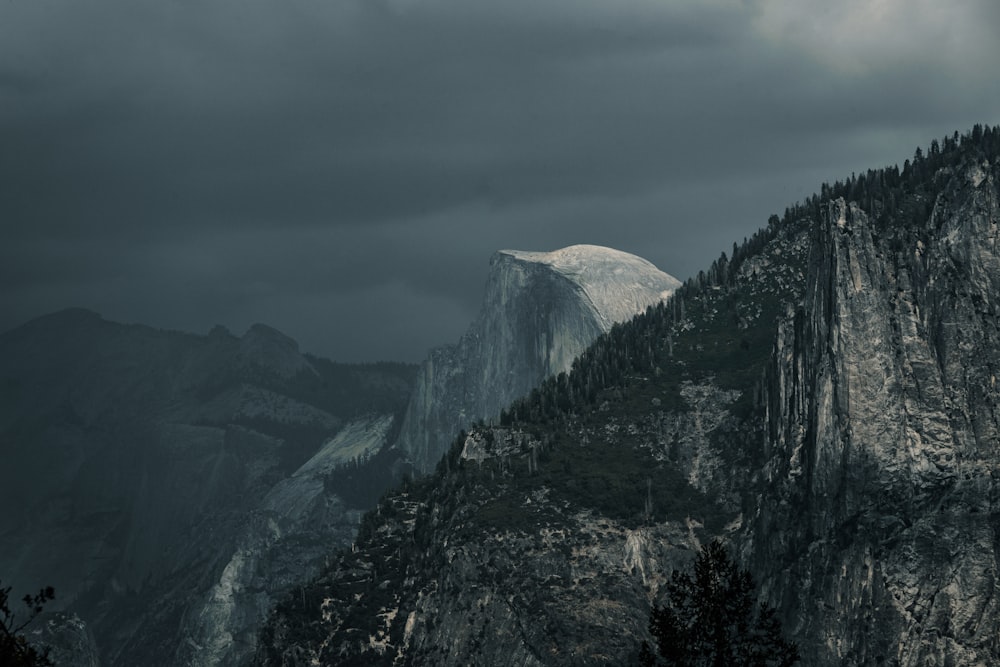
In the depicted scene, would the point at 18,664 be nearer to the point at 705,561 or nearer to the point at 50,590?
the point at 50,590

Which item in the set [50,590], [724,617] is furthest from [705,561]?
[50,590]

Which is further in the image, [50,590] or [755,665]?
[755,665]

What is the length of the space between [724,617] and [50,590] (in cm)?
5510

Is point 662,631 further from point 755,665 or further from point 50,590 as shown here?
point 50,590

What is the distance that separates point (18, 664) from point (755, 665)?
57.8m

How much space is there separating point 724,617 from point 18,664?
57.5 meters

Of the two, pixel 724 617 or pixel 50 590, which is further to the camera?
pixel 724 617

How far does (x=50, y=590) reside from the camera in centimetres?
11162

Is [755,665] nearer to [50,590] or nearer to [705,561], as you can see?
[705,561]

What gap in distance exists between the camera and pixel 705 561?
13250 centimetres

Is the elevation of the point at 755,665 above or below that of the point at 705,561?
below

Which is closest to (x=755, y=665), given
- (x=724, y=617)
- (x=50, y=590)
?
(x=724, y=617)

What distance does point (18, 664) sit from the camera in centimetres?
10594

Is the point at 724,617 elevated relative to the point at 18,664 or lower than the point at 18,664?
elevated
